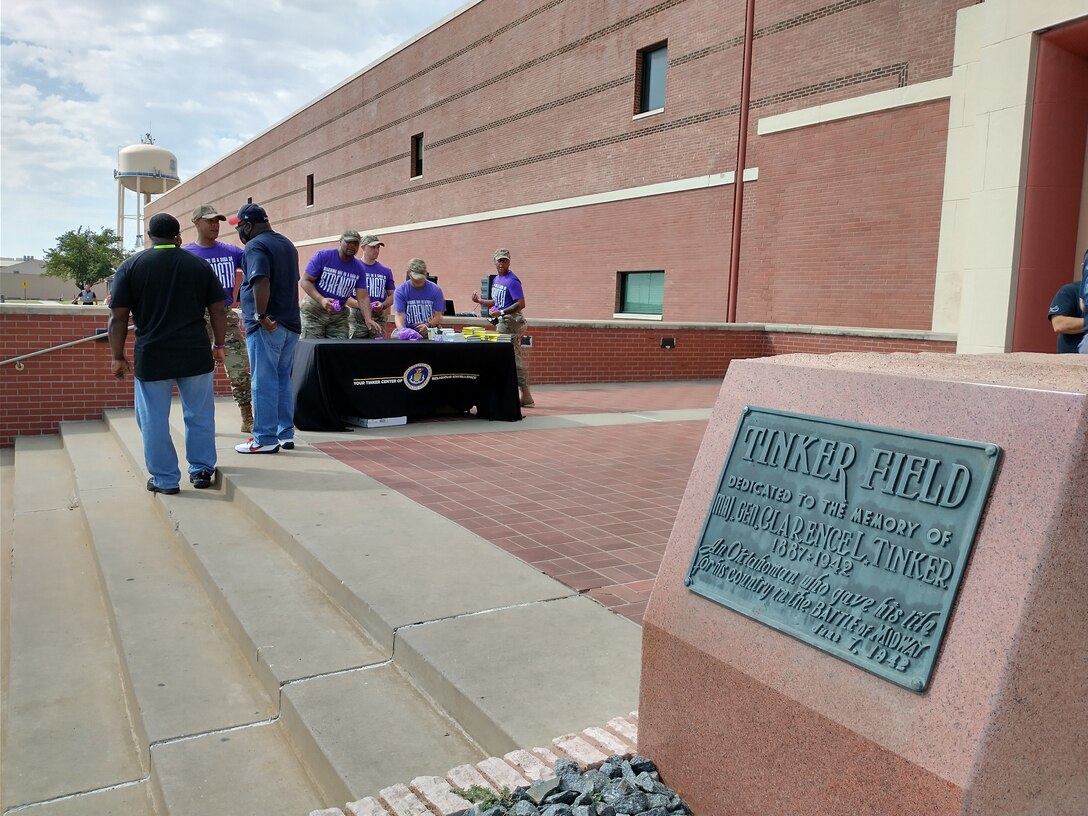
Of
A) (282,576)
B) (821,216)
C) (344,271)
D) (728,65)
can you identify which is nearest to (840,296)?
(821,216)

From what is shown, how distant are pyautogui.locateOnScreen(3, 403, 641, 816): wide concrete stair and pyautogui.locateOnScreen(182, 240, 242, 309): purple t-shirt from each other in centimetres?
283

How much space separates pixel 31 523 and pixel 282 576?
2737mm

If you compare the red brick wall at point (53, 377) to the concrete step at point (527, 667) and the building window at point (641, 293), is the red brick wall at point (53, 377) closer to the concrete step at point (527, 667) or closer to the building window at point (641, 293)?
the concrete step at point (527, 667)

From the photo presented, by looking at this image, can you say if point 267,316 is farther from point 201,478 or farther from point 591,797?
point 591,797

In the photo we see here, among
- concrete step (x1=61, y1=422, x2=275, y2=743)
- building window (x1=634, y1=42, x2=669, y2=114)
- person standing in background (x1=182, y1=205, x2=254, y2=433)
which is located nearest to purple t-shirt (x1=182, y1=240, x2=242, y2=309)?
person standing in background (x1=182, y1=205, x2=254, y2=433)

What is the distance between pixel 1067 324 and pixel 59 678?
6.29 m

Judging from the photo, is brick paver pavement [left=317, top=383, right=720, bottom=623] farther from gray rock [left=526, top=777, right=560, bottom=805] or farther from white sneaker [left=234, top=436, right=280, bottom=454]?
gray rock [left=526, top=777, right=560, bottom=805]

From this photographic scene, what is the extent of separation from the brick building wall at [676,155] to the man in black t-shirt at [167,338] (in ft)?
36.1

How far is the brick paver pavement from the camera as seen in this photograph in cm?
428

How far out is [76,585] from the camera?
4.86 metres

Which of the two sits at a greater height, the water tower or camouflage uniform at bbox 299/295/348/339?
the water tower

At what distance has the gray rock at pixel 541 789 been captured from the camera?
2.18 m

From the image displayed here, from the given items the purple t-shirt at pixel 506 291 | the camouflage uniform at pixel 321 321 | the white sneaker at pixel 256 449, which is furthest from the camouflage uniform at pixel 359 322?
the white sneaker at pixel 256 449

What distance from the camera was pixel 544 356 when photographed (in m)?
13.3
